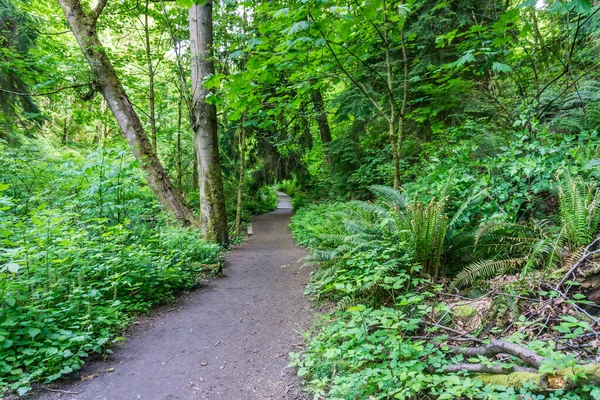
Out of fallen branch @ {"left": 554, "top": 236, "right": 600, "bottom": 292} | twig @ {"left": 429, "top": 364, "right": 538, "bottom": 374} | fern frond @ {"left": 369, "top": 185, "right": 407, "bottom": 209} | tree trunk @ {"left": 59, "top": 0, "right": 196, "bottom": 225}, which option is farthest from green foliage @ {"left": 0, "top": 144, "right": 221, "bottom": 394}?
fallen branch @ {"left": 554, "top": 236, "right": 600, "bottom": 292}

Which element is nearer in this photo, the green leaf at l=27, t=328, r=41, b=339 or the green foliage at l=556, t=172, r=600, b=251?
the green leaf at l=27, t=328, r=41, b=339

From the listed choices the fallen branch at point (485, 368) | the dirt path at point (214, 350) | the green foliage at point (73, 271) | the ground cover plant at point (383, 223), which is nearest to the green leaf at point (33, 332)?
the green foliage at point (73, 271)

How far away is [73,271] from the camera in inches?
128

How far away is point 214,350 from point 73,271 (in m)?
1.93

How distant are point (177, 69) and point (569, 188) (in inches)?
370

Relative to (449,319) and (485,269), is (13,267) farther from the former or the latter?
(485,269)

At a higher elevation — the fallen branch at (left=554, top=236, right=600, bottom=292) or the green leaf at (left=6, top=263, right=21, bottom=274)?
the green leaf at (left=6, top=263, right=21, bottom=274)

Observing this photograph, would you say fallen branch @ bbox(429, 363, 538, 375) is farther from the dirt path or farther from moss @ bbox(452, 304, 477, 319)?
the dirt path

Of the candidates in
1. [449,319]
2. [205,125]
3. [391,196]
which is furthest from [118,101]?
[449,319]

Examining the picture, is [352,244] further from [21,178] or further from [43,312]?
[21,178]

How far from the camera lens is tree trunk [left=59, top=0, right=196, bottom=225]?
19.4 ft

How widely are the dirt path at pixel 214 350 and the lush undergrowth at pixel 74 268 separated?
29 cm

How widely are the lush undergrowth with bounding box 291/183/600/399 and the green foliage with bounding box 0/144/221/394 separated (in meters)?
2.12

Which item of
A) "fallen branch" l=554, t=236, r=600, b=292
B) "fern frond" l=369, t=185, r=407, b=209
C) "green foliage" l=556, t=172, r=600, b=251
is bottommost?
"fallen branch" l=554, t=236, r=600, b=292
